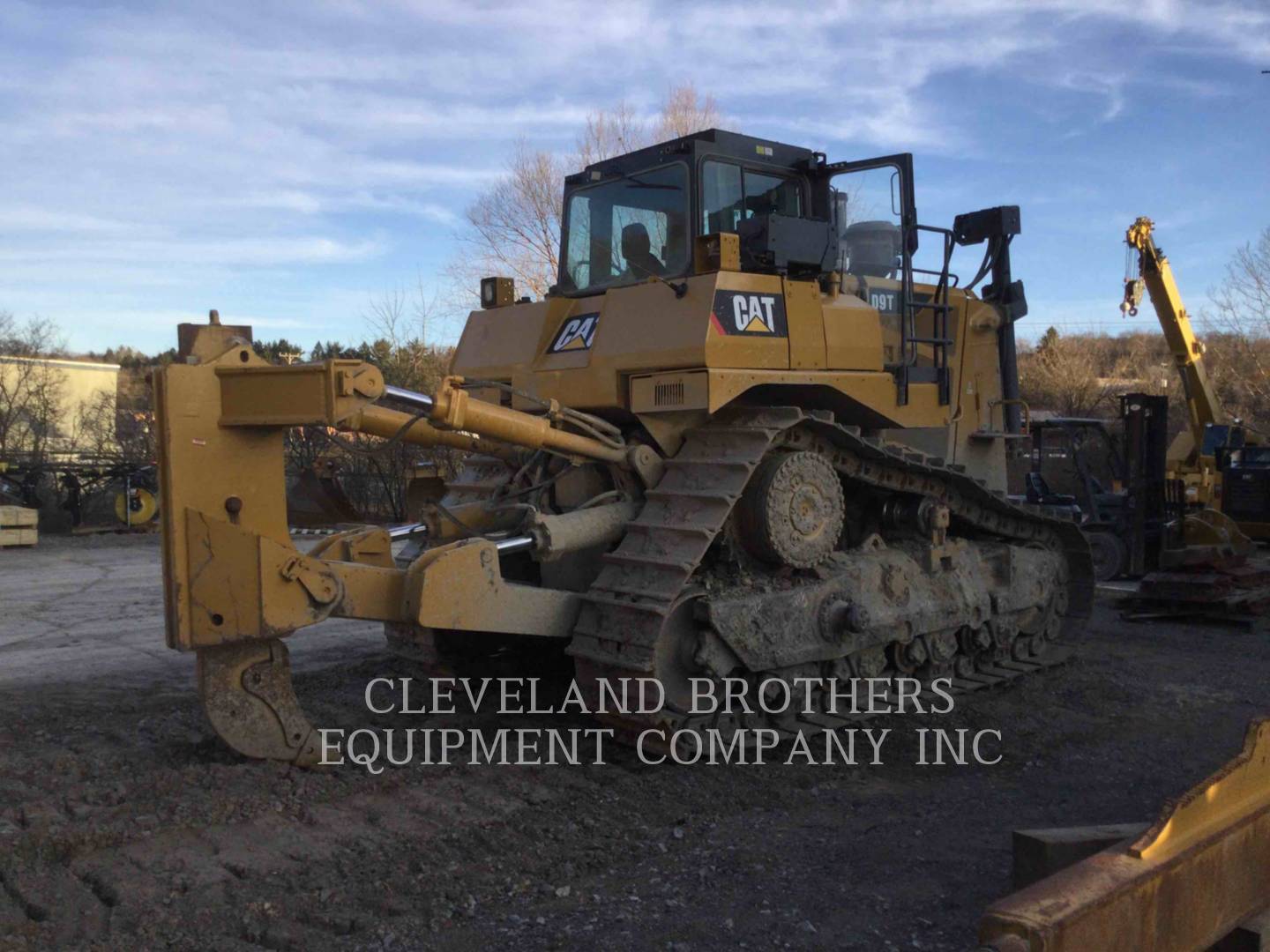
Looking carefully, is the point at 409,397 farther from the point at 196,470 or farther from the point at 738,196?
the point at 738,196

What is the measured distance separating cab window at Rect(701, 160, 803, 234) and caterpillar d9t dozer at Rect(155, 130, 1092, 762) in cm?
2

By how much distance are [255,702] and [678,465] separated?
247 centimetres

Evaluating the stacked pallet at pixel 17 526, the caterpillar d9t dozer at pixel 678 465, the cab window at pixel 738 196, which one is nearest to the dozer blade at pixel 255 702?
the caterpillar d9t dozer at pixel 678 465

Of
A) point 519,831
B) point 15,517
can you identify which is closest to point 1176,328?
point 519,831

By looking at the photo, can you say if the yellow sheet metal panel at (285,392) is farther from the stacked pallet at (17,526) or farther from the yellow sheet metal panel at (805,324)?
the stacked pallet at (17,526)

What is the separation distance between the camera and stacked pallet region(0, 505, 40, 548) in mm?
16281

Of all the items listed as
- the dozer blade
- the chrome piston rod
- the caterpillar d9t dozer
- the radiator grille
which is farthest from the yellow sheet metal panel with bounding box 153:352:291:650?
the radiator grille

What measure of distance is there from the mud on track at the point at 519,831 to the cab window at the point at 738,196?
319 cm

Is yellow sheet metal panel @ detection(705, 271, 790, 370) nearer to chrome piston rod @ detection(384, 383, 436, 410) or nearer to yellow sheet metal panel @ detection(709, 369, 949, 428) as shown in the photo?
yellow sheet metal panel @ detection(709, 369, 949, 428)

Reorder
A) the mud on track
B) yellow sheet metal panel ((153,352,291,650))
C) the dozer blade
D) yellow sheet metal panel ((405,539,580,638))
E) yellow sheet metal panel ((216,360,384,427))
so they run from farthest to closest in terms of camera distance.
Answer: yellow sheet metal panel ((405,539,580,638)) < the dozer blade < yellow sheet metal panel ((216,360,384,427)) < yellow sheet metal panel ((153,352,291,650)) < the mud on track

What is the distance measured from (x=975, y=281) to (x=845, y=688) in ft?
11.1

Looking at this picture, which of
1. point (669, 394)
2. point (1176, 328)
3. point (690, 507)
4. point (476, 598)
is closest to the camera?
point (476, 598)

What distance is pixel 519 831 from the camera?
4734mm

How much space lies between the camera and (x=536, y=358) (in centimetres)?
688
